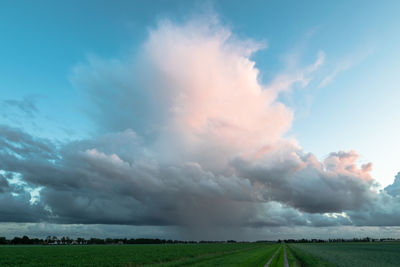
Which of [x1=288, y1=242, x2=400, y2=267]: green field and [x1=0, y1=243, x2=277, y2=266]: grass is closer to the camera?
[x1=0, y1=243, x2=277, y2=266]: grass

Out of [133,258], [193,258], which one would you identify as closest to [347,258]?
[193,258]

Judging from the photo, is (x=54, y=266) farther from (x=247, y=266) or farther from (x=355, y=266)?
(x=355, y=266)

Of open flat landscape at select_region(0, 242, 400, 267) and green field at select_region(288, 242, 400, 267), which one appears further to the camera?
green field at select_region(288, 242, 400, 267)

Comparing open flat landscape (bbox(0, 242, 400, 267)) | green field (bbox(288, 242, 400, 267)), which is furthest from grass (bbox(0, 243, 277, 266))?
green field (bbox(288, 242, 400, 267))

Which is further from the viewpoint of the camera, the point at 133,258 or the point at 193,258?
the point at 193,258

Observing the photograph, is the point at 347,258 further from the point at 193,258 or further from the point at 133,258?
the point at 133,258

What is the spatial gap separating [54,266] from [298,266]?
38.8 m

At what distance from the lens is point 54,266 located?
40.6 metres

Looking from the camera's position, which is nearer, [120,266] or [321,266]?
[321,266]

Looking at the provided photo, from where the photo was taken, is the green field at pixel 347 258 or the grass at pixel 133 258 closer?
the grass at pixel 133 258

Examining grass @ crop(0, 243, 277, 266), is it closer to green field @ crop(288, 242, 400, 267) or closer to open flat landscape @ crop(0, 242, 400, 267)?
open flat landscape @ crop(0, 242, 400, 267)

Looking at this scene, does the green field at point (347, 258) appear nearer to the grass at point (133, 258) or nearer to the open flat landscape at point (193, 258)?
the open flat landscape at point (193, 258)


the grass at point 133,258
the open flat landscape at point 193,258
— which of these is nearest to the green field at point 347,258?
the open flat landscape at point 193,258

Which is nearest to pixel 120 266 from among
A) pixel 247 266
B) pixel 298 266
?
pixel 247 266
